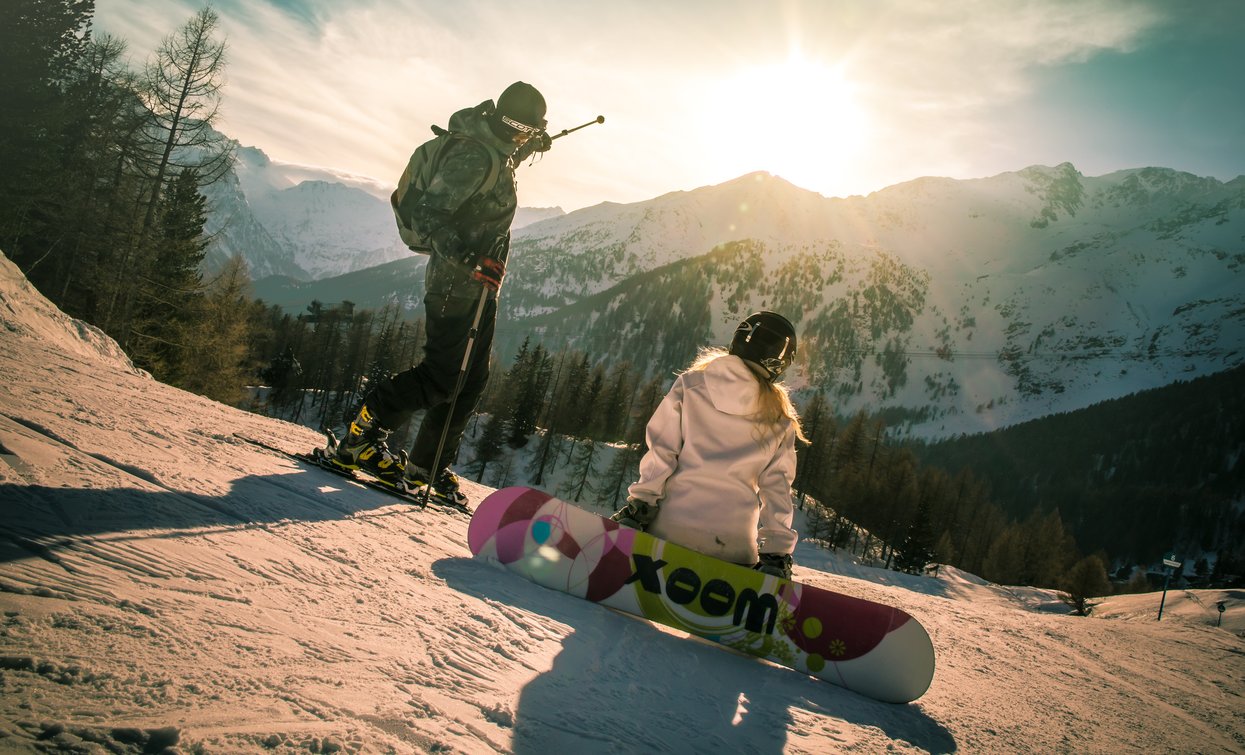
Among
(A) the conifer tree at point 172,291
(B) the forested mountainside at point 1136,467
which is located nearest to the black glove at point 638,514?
(A) the conifer tree at point 172,291

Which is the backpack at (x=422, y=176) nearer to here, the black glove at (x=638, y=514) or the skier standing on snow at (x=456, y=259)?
the skier standing on snow at (x=456, y=259)

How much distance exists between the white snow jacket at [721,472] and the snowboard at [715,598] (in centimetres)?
28

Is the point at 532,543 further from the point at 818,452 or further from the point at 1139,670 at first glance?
the point at 818,452

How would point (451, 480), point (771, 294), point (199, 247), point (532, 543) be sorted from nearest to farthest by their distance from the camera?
point (532, 543) < point (451, 480) < point (199, 247) < point (771, 294)

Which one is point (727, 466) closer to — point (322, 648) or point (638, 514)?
point (638, 514)

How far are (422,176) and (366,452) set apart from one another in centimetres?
217

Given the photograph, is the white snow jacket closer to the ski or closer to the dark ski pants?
the dark ski pants

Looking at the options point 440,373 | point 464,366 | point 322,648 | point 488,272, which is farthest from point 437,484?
point 322,648

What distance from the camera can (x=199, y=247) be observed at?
27391mm

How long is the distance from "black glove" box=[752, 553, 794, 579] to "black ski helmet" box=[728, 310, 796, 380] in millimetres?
1060

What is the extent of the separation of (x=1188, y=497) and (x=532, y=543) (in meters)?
153

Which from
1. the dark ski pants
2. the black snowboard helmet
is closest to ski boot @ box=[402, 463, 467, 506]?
the dark ski pants

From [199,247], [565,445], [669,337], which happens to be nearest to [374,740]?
[199,247]

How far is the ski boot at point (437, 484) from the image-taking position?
4.52m
